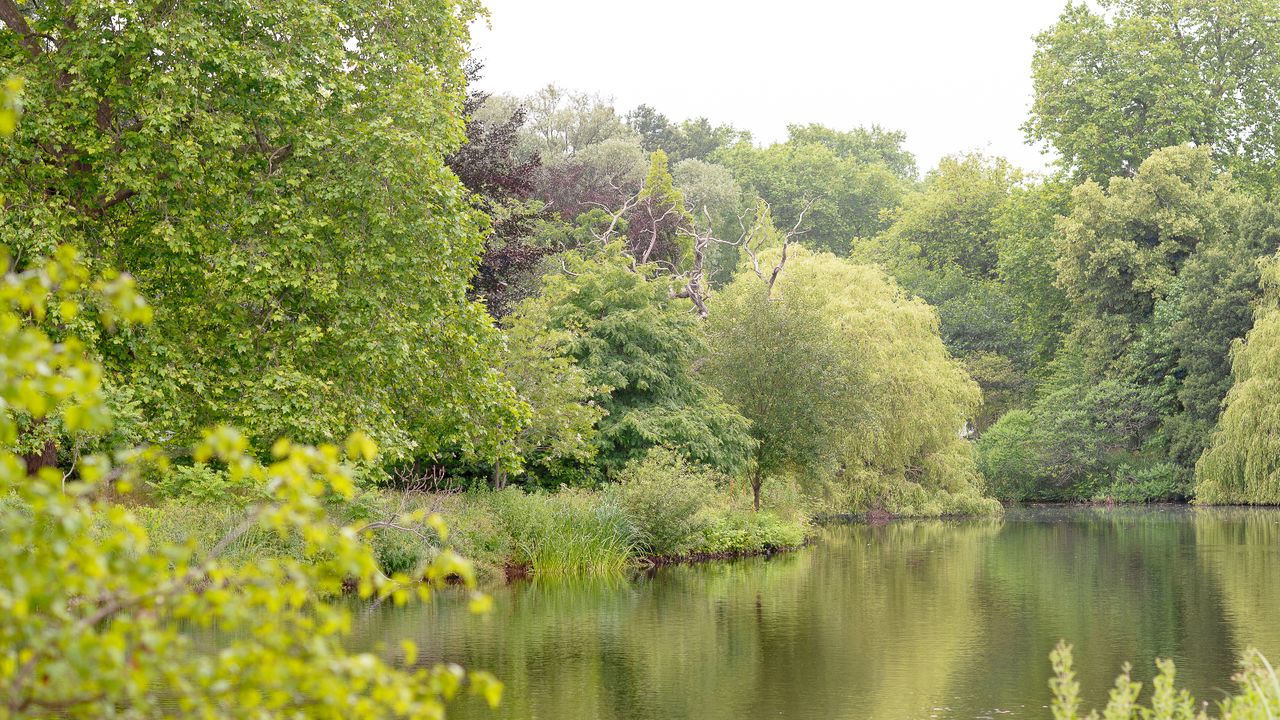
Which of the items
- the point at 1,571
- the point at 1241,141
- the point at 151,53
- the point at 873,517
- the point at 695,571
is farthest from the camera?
the point at 1241,141

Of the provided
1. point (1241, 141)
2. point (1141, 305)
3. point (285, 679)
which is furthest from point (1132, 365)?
point (285, 679)

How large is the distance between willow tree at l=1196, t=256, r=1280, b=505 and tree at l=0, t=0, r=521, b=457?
97.9 ft

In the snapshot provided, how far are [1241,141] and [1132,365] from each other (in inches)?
463

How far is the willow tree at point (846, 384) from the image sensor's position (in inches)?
1291

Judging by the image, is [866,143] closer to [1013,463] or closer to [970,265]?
[970,265]

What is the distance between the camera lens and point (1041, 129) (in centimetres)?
5653

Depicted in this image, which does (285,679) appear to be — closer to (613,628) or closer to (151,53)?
(613,628)

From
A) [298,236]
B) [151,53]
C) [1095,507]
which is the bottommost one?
[1095,507]

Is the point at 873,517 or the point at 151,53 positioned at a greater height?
the point at 151,53

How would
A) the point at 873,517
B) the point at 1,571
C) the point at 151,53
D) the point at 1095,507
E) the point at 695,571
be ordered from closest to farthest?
the point at 1,571 → the point at 151,53 → the point at 695,571 → the point at 873,517 → the point at 1095,507

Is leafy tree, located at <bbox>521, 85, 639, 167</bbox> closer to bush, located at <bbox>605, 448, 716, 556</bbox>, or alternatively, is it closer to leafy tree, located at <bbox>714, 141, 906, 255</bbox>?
leafy tree, located at <bbox>714, 141, 906, 255</bbox>

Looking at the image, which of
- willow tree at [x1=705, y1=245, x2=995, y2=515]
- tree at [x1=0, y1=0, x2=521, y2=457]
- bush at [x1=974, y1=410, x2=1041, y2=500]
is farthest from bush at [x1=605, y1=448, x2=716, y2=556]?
bush at [x1=974, y1=410, x2=1041, y2=500]

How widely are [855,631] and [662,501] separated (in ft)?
31.2

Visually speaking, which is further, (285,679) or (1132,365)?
(1132,365)
